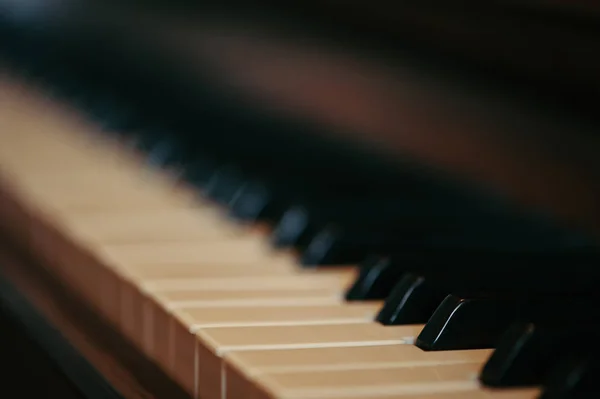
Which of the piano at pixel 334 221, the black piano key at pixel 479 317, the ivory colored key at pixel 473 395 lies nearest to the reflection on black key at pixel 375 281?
the piano at pixel 334 221

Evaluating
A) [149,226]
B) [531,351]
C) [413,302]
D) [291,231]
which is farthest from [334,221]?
[531,351]

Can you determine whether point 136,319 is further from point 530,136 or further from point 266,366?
point 530,136

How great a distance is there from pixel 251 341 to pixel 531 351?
188mm

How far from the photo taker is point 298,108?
1.62 metres

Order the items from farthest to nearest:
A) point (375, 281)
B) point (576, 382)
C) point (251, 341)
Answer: point (375, 281) → point (251, 341) → point (576, 382)

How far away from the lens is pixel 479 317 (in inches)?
29.6

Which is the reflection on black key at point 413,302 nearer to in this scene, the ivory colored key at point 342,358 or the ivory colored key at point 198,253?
the ivory colored key at point 342,358

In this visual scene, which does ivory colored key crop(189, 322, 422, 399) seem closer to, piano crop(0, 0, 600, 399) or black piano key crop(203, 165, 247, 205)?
piano crop(0, 0, 600, 399)

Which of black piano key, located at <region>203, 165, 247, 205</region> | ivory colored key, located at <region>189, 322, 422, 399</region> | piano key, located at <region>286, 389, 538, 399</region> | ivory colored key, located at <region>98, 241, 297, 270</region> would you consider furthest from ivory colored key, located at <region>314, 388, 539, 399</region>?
black piano key, located at <region>203, 165, 247, 205</region>

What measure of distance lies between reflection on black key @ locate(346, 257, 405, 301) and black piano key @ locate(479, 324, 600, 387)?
0.62 feet

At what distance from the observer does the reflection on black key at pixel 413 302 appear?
2.62 ft

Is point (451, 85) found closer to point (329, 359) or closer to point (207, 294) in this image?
point (207, 294)

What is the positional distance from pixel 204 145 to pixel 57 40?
1.35 m

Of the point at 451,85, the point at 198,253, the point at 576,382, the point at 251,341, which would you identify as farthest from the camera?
the point at 451,85
